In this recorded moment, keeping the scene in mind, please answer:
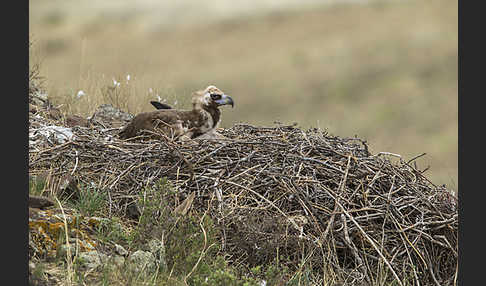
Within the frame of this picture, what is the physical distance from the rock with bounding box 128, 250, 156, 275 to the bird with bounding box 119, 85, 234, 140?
2032mm


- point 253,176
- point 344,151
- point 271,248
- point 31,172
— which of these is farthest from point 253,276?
point 31,172

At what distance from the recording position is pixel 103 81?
1009cm

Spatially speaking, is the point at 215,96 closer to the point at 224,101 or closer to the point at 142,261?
the point at 224,101

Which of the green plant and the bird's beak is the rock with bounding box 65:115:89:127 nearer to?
the bird's beak

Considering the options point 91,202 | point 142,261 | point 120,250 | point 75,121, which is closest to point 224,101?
point 91,202

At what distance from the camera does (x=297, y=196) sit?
5340 millimetres

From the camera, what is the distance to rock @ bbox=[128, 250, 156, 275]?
439 centimetres

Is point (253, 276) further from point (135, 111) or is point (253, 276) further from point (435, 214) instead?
point (135, 111)

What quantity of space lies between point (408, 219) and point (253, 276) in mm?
1666

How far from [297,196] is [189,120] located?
1.75 meters

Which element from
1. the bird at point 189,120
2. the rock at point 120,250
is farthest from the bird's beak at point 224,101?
the rock at point 120,250

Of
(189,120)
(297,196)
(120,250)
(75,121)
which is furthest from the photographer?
(75,121)

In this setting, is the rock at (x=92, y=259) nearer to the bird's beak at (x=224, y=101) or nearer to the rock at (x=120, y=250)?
the rock at (x=120, y=250)

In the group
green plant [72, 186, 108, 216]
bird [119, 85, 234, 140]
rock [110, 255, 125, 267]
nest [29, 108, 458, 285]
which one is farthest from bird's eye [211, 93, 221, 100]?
rock [110, 255, 125, 267]
